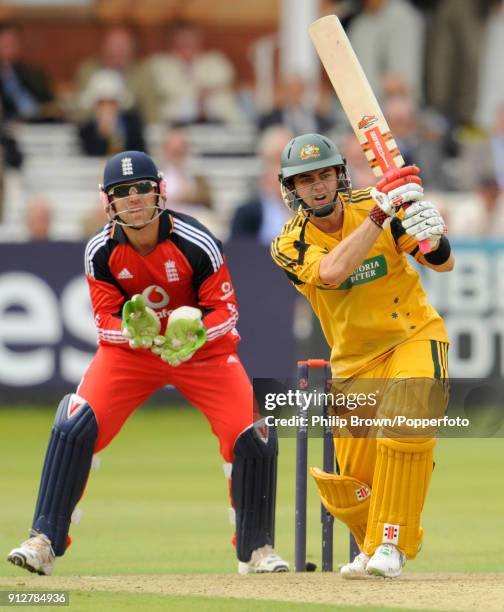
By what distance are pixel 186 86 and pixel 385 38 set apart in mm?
2259

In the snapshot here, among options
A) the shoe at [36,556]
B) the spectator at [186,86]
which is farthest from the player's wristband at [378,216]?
the spectator at [186,86]

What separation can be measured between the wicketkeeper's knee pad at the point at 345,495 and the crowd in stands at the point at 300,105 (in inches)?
264

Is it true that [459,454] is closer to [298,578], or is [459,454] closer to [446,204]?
[446,204]

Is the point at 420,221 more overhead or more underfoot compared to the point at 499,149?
more underfoot

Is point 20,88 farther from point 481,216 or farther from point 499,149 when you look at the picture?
point 481,216

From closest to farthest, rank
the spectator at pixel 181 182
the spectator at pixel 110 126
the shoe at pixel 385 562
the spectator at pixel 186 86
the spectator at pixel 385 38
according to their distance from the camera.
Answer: the shoe at pixel 385 562 → the spectator at pixel 181 182 → the spectator at pixel 110 126 → the spectator at pixel 186 86 → the spectator at pixel 385 38

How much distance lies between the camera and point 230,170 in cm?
1756

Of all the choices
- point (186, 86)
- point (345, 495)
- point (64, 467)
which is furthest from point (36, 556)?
point (186, 86)

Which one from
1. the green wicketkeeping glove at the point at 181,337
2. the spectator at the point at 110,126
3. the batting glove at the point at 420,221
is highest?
the spectator at the point at 110,126

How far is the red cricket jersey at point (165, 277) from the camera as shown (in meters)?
8.35

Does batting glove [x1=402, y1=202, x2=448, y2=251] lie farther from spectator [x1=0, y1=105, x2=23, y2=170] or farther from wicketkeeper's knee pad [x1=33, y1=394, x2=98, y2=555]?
spectator [x1=0, y1=105, x2=23, y2=170]

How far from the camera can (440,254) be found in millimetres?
7645

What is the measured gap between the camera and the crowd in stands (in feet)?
50.3

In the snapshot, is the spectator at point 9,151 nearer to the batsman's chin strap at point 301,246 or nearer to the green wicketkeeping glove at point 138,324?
the green wicketkeeping glove at point 138,324
